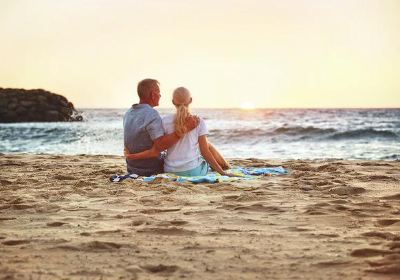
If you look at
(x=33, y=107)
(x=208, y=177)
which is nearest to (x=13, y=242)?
(x=208, y=177)

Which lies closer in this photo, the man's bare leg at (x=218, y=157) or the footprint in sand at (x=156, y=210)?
the footprint in sand at (x=156, y=210)

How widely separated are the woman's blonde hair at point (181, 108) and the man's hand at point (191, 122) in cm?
5

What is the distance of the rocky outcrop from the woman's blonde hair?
3856 cm

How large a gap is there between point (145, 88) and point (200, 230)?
299 centimetres

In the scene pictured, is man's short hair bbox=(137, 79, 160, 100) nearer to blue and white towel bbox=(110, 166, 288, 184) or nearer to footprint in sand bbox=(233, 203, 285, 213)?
blue and white towel bbox=(110, 166, 288, 184)

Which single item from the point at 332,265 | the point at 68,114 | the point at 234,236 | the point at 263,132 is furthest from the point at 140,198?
the point at 68,114

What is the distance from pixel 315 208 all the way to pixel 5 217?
8.62 feet

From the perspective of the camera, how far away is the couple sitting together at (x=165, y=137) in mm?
5656

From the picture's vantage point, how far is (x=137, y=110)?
5.84 meters

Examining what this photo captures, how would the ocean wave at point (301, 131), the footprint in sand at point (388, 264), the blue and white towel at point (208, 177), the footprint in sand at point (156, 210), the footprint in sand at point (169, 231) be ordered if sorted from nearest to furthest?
the footprint in sand at point (388, 264)
the footprint in sand at point (169, 231)
the footprint in sand at point (156, 210)
the blue and white towel at point (208, 177)
the ocean wave at point (301, 131)

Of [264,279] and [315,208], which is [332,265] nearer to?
[264,279]

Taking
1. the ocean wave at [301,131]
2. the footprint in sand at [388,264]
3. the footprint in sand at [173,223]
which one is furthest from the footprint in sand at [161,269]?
the ocean wave at [301,131]

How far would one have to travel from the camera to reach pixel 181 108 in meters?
5.62

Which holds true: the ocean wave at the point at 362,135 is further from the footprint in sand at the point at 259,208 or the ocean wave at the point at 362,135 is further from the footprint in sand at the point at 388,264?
the footprint in sand at the point at 388,264
